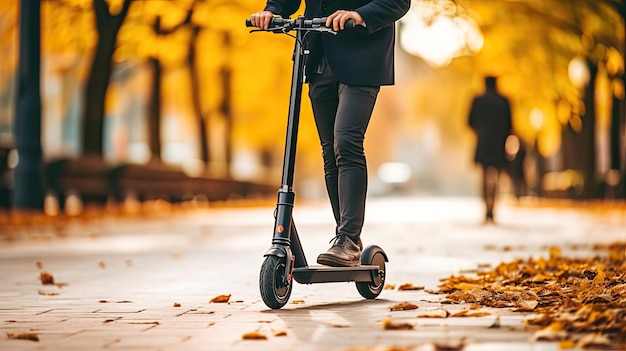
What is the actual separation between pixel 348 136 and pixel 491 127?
39.3 feet

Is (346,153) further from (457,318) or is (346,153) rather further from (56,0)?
(56,0)

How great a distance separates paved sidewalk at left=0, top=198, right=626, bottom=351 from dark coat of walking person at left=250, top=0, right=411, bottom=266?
18.0 inches

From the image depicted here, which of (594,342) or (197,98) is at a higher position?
Result: (197,98)

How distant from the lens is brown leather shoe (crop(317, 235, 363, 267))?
638 centimetres

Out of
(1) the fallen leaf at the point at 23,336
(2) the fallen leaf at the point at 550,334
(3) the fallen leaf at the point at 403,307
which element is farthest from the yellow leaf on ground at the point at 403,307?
(1) the fallen leaf at the point at 23,336

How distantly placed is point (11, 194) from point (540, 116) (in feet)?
60.9

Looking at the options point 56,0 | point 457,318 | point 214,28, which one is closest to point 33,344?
point 457,318

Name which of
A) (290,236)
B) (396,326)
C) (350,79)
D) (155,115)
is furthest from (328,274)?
(155,115)

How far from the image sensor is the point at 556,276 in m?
7.53

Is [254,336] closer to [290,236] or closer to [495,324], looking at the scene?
[495,324]

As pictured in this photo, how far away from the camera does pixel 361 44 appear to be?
6.51 m

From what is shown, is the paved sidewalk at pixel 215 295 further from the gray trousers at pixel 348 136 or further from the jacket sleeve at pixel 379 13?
the jacket sleeve at pixel 379 13

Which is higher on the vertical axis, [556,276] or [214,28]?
[214,28]

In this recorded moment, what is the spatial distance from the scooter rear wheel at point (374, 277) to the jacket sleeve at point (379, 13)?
4.00ft
